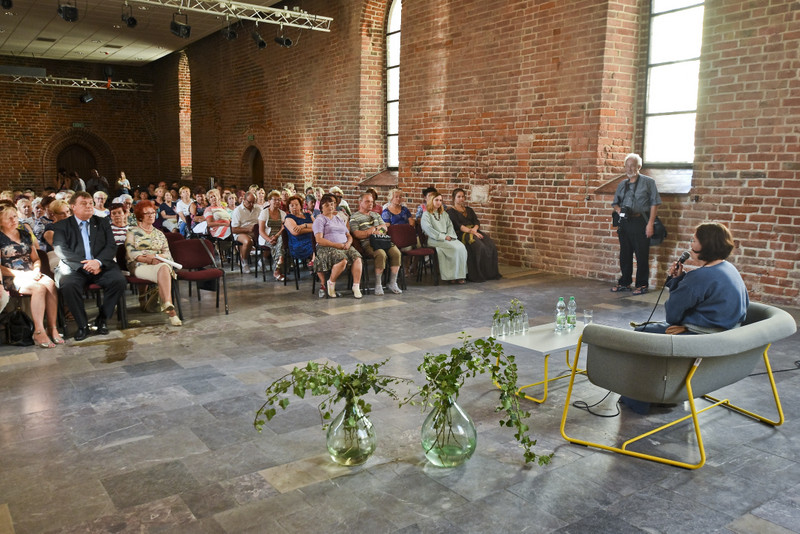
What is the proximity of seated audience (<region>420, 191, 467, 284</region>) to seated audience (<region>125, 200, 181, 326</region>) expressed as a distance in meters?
3.30

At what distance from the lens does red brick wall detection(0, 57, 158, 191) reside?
2005cm

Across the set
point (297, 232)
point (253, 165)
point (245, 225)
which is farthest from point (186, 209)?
point (253, 165)

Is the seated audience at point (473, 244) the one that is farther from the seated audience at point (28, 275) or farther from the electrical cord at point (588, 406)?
the seated audience at point (28, 275)

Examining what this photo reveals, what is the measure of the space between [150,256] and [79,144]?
59.2ft

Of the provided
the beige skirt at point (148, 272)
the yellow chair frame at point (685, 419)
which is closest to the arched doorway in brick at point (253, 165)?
the beige skirt at point (148, 272)

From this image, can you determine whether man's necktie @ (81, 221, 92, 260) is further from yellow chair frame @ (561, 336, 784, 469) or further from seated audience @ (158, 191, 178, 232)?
yellow chair frame @ (561, 336, 784, 469)

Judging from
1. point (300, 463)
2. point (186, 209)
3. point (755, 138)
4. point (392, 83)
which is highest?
point (392, 83)

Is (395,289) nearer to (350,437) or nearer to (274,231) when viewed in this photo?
(274,231)

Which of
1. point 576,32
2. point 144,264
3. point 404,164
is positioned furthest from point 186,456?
point 404,164

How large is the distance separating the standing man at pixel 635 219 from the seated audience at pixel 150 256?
192 inches

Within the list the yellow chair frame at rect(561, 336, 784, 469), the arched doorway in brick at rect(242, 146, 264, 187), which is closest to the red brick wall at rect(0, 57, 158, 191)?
the arched doorway in brick at rect(242, 146, 264, 187)

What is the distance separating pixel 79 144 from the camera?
2164 centimetres

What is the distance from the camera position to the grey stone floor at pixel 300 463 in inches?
106

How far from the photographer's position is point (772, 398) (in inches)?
163
